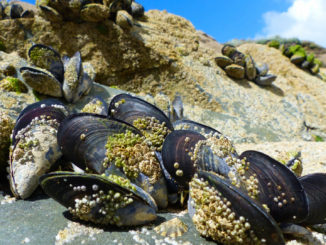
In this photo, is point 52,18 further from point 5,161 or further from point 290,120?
point 290,120

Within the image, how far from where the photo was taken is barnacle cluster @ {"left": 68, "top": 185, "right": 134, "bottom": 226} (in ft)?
6.25

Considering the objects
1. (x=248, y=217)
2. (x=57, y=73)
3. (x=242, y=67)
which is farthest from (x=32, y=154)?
(x=242, y=67)

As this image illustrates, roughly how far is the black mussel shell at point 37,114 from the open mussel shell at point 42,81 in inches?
52.3

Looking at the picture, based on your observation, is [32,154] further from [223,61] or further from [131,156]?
[223,61]

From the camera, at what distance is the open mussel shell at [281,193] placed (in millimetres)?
1932

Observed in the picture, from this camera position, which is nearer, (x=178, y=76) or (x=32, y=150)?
(x=32, y=150)

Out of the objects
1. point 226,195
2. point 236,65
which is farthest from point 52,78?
point 236,65

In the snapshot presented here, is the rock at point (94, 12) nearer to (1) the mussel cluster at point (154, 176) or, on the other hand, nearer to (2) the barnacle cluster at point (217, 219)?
(1) the mussel cluster at point (154, 176)

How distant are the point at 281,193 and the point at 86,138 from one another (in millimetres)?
1721

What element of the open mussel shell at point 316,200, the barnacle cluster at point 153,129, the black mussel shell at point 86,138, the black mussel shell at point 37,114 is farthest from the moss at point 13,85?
the open mussel shell at point 316,200

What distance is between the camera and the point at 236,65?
854cm

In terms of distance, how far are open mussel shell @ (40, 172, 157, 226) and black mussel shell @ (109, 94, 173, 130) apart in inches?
43.5

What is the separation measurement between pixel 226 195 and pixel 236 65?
7.45m

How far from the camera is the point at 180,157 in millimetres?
2275
